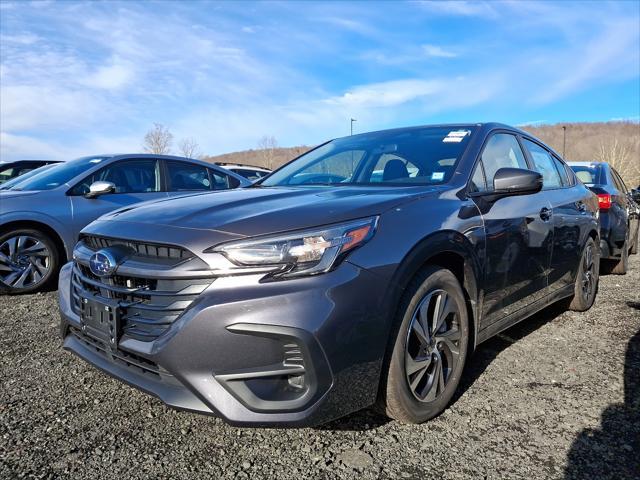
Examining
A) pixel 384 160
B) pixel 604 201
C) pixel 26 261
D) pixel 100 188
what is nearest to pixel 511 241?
pixel 384 160

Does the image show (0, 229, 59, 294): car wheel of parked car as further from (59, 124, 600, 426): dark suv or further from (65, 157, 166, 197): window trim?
(59, 124, 600, 426): dark suv

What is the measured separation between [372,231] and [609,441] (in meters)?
1.46

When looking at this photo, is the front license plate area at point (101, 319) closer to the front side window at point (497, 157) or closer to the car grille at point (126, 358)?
the car grille at point (126, 358)

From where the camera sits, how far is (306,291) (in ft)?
6.10

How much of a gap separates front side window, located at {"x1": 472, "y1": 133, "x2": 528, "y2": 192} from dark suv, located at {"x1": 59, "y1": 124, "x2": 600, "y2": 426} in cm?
4

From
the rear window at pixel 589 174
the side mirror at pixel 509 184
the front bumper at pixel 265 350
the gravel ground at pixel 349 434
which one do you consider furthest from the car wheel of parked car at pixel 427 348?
the rear window at pixel 589 174

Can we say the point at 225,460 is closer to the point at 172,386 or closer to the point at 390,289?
the point at 172,386

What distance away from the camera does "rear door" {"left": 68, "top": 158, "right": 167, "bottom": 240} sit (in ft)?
16.7

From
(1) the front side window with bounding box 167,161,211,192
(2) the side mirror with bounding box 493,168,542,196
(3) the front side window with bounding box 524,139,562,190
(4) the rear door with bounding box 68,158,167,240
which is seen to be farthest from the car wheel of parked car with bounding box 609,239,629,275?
(4) the rear door with bounding box 68,158,167,240

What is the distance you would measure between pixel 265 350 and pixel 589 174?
5.80m

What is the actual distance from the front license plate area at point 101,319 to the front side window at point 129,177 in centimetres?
334

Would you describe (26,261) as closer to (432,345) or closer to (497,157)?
(432,345)

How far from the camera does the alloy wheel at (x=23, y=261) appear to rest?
4.75 metres

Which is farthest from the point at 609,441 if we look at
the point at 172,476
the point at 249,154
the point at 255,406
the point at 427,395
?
the point at 249,154
